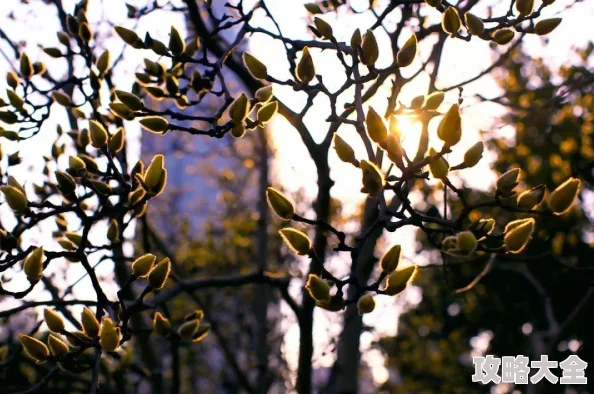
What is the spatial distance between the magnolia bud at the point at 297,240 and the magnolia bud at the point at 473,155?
14.2 inches

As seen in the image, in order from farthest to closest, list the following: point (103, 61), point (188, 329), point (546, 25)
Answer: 1. point (103, 61)
2. point (546, 25)
3. point (188, 329)

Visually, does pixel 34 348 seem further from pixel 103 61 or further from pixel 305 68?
pixel 103 61

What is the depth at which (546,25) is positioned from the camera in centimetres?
197

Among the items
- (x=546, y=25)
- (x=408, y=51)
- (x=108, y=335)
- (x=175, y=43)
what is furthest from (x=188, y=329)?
(x=546, y=25)

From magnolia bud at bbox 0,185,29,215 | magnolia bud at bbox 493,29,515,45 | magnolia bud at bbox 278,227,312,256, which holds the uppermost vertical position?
magnolia bud at bbox 493,29,515,45

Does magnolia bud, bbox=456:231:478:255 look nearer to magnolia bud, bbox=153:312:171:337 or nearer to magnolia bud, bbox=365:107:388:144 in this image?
magnolia bud, bbox=365:107:388:144

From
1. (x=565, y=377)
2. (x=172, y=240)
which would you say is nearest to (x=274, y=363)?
(x=172, y=240)

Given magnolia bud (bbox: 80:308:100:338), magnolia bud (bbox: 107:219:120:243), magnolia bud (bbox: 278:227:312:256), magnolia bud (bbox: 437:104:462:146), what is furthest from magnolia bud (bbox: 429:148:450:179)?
magnolia bud (bbox: 107:219:120:243)

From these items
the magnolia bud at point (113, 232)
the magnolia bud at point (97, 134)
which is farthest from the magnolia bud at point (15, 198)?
the magnolia bud at point (113, 232)

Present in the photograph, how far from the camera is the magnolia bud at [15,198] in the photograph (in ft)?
5.08

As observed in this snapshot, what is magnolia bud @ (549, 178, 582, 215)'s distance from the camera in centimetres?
131

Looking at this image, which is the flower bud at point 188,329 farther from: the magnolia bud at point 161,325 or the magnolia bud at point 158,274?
the magnolia bud at point 158,274

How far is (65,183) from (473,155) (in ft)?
3.07

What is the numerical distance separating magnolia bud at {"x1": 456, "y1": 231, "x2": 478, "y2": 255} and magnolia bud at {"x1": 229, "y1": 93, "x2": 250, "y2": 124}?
66 cm
